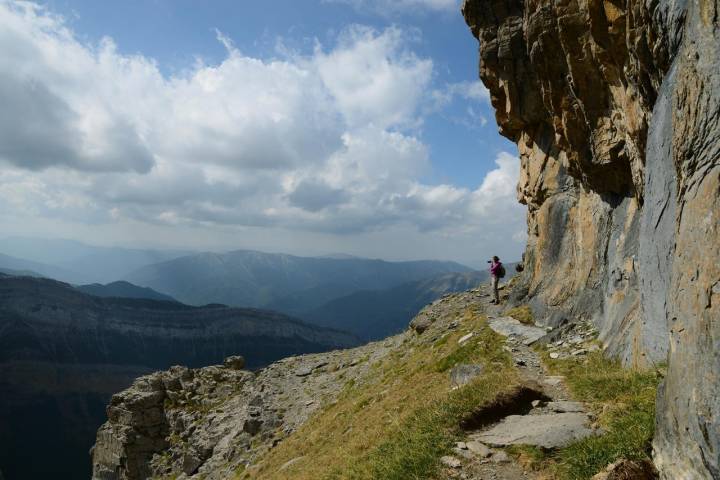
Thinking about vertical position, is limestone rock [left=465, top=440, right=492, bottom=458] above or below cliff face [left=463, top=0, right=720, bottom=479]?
below

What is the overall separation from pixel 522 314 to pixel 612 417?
60.8 ft

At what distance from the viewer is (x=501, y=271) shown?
36.9 m

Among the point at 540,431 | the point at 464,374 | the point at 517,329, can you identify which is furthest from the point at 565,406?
the point at 517,329

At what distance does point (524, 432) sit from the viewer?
40.5 ft

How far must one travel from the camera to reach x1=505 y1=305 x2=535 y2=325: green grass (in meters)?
28.1

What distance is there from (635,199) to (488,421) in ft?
46.0

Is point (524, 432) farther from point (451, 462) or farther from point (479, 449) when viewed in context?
point (451, 462)

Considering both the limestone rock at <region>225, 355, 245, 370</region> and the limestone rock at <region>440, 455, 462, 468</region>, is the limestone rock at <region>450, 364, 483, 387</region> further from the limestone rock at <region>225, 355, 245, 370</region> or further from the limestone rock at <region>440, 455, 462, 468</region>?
the limestone rock at <region>225, 355, 245, 370</region>

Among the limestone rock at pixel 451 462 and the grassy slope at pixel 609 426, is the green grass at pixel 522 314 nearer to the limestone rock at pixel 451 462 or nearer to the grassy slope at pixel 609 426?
the grassy slope at pixel 609 426

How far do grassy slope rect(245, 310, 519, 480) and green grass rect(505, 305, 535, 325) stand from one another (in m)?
2.40

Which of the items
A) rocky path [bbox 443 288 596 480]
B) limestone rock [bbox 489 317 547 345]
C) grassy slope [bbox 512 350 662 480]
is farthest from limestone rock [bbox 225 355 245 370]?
grassy slope [bbox 512 350 662 480]

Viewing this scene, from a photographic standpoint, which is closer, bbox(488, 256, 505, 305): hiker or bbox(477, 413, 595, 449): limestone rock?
bbox(477, 413, 595, 449): limestone rock

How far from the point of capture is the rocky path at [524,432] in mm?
11141

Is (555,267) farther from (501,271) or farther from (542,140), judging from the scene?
(542,140)
